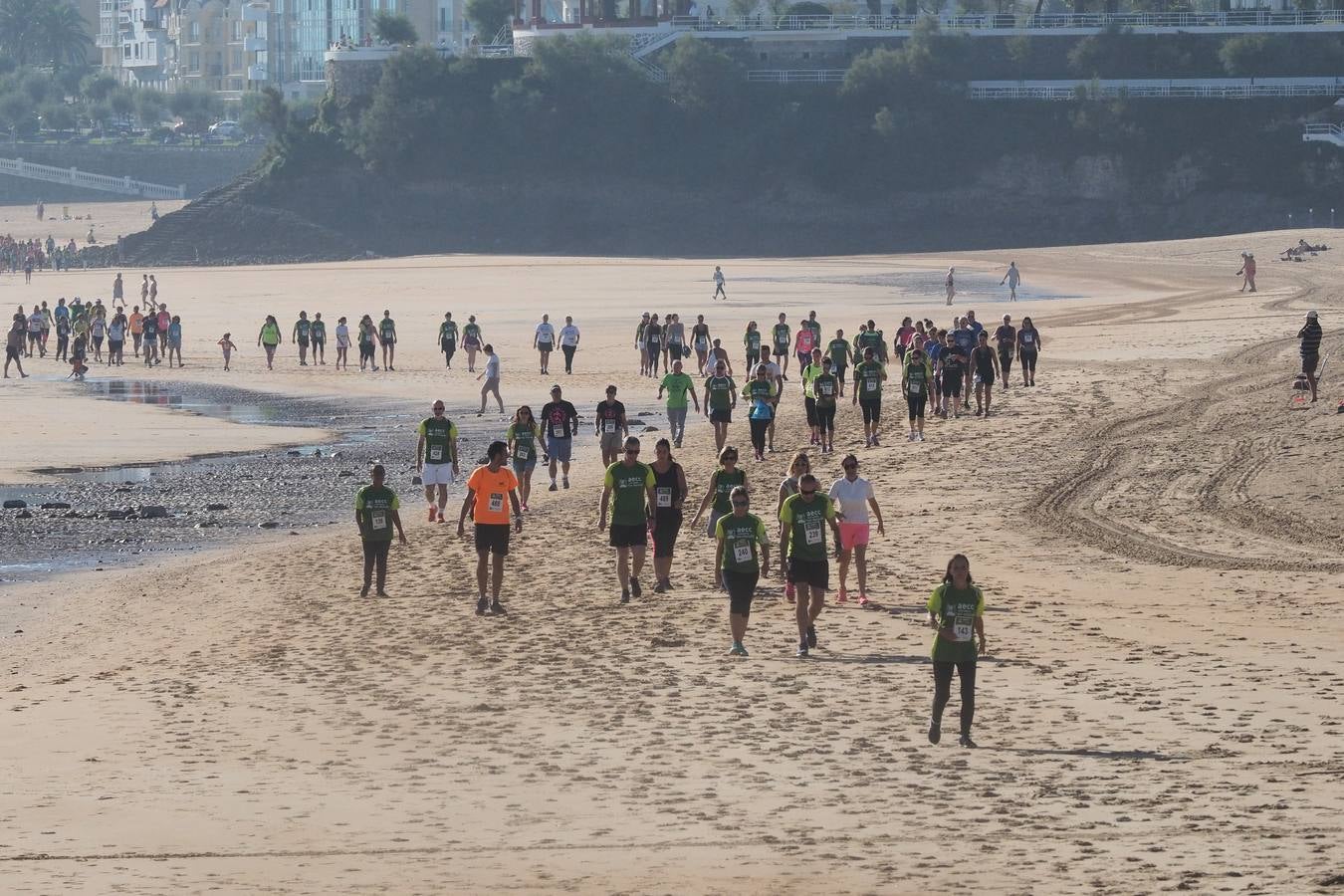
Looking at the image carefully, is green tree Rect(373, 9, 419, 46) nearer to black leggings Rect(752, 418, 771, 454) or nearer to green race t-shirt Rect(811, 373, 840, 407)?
green race t-shirt Rect(811, 373, 840, 407)

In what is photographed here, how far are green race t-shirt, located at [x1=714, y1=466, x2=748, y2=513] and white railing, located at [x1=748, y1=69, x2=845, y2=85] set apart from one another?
78.3 metres

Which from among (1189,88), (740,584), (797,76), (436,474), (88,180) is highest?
(797,76)

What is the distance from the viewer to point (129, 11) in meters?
180

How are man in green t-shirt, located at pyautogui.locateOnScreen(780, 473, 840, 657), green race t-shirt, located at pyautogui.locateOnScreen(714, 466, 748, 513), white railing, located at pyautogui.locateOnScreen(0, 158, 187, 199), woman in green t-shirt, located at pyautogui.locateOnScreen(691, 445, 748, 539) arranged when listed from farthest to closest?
white railing, located at pyautogui.locateOnScreen(0, 158, 187, 199) → green race t-shirt, located at pyautogui.locateOnScreen(714, 466, 748, 513) → woman in green t-shirt, located at pyautogui.locateOnScreen(691, 445, 748, 539) → man in green t-shirt, located at pyautogui.locateOnScreen(780, 473, 840, 657)

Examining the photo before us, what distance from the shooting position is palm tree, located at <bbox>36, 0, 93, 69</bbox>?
156000 millimetres

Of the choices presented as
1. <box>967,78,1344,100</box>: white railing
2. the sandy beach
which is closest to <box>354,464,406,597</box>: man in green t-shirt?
the sandy beach

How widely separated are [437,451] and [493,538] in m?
4.50

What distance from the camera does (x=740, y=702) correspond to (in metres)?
12.7

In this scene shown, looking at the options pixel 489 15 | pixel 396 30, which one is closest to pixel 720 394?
pixel 396 30

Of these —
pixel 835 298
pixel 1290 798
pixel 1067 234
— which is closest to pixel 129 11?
pixel 1067 234

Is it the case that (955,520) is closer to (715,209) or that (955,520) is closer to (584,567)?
(584,567)

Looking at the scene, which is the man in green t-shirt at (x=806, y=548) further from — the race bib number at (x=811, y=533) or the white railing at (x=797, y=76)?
the white railing at (x=797, y=76)

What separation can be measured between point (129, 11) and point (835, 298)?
5606 inches

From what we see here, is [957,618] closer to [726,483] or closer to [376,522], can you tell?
[726,483]
